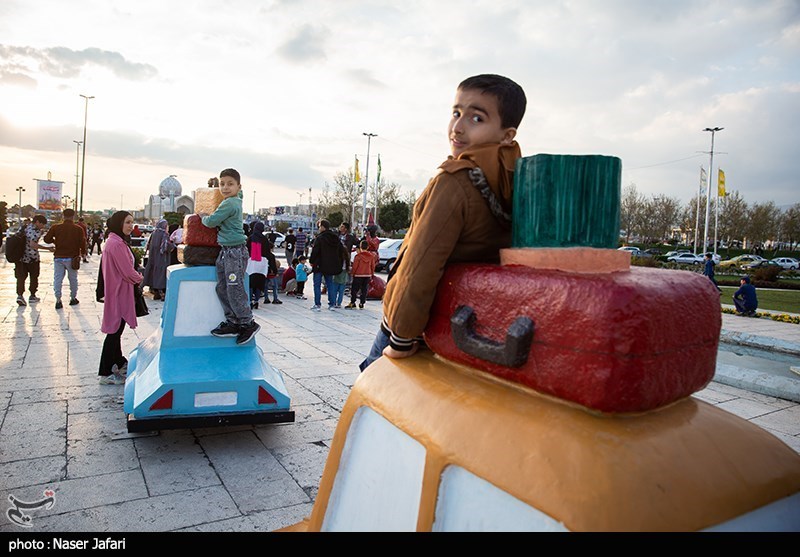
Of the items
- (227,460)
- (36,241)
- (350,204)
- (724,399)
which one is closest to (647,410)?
(227,460)

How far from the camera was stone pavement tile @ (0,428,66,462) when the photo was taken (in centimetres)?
346

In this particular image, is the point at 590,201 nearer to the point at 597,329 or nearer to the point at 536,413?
the point at 597,329

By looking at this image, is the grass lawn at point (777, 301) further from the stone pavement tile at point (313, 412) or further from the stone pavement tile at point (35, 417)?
the stone pavement tile at point (35, 417)

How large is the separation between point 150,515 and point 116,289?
2804mm

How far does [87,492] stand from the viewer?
119 inches

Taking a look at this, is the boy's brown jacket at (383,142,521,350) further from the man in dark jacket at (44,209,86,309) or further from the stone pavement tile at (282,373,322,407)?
the man in dark jacket at (44,209,86,309)

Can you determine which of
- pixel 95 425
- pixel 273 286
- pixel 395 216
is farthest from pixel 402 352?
pixel 395 216

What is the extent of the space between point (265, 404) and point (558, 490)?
10.3 feet

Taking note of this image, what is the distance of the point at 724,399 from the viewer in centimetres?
568

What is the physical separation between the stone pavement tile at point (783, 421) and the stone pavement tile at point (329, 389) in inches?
148

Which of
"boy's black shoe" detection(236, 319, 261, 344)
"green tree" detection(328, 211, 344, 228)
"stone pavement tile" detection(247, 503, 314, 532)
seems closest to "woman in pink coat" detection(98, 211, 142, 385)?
"boy's black shoe" detection(236, 319, 261, 344)

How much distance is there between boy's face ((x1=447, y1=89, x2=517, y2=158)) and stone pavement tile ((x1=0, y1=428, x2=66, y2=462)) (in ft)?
11.3

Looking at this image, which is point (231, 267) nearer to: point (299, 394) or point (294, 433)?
point (294, 433)
